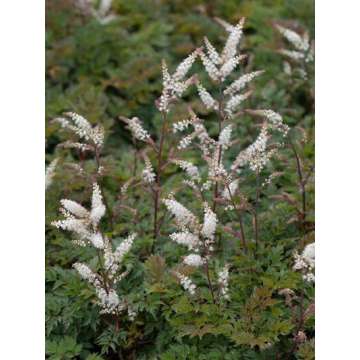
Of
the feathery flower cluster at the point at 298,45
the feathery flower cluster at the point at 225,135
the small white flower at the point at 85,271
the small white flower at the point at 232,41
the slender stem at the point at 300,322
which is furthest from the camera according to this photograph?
the feathery flower cluster at the point at 298,45

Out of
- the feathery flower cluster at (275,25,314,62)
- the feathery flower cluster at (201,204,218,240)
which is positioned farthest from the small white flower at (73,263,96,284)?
the feathery flower cluster at (275,25,314,62)

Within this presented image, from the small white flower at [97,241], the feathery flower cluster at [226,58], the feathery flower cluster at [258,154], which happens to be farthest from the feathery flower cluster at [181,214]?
the feathery flower cluster at [226,58]

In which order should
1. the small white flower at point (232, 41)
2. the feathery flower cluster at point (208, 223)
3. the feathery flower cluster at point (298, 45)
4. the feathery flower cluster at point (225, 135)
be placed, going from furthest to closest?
the feathery flower cluster at point (298, 45), the feathery flower cluster at point (225, 135), the small white flower at point (232, 41), the feathery flower cluster at point (208, 223)

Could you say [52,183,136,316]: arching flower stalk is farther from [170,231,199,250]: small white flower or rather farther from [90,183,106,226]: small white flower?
[170,231,199,250]: small white flower

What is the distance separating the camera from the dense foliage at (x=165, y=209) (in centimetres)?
369

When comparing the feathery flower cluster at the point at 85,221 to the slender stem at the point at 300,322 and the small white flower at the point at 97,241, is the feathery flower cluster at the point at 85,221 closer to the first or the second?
the small white flower at the point at 97,241

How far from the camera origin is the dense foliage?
3.69m

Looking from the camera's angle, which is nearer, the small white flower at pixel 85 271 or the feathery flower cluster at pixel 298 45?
the small white flower at pixel 85 271

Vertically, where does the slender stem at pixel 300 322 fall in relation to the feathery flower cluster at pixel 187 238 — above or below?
below

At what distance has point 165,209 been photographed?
4.86 meters

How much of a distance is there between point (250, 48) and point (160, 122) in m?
1.76

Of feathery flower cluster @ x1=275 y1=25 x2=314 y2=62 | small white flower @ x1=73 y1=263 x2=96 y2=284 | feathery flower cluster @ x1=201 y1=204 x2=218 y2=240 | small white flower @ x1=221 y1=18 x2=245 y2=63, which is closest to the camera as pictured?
feathery flower cluster @ x1=201 y1=204 x2=218 y2=240

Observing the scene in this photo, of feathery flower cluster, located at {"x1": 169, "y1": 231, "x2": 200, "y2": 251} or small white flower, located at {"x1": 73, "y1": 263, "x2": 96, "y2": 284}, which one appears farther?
small white flower, located at {"x1": 73, "y1": 263, "x2": 96, "y2": 284}

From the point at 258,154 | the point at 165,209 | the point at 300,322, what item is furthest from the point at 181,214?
the point at 165,209
